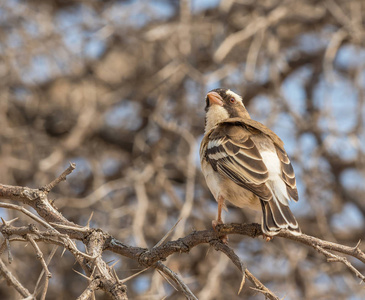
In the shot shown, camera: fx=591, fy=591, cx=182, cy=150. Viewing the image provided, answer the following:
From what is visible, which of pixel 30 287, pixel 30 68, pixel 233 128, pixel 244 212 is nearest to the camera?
pixel 233 128

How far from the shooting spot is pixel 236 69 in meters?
6.99

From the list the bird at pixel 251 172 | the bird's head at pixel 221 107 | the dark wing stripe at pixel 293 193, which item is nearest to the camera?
the bird at pixel 251 172

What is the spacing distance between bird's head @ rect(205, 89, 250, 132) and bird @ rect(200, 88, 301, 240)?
1.78 feet

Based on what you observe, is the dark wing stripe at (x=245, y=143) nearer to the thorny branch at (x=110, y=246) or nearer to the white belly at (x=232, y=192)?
the white belly at (x=232, y=192)

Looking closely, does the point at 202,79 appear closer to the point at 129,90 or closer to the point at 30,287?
the point at 129,90

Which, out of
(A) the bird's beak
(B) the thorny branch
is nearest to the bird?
(B) the thorny branch

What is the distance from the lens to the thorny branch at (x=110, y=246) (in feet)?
8.28

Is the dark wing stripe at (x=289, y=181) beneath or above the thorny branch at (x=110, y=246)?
above

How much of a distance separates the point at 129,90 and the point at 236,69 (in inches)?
52.3

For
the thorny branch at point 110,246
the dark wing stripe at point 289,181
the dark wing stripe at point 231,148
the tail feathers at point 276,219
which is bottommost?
the thorny branch at point 110,246

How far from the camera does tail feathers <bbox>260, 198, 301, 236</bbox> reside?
338cm

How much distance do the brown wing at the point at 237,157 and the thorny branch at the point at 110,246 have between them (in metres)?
0.37

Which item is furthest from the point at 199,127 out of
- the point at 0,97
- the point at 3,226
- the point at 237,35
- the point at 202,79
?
the point at 3,226

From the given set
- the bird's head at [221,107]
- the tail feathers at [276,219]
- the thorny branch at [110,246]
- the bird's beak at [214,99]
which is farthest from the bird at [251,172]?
the bird's beak at [214,99]
